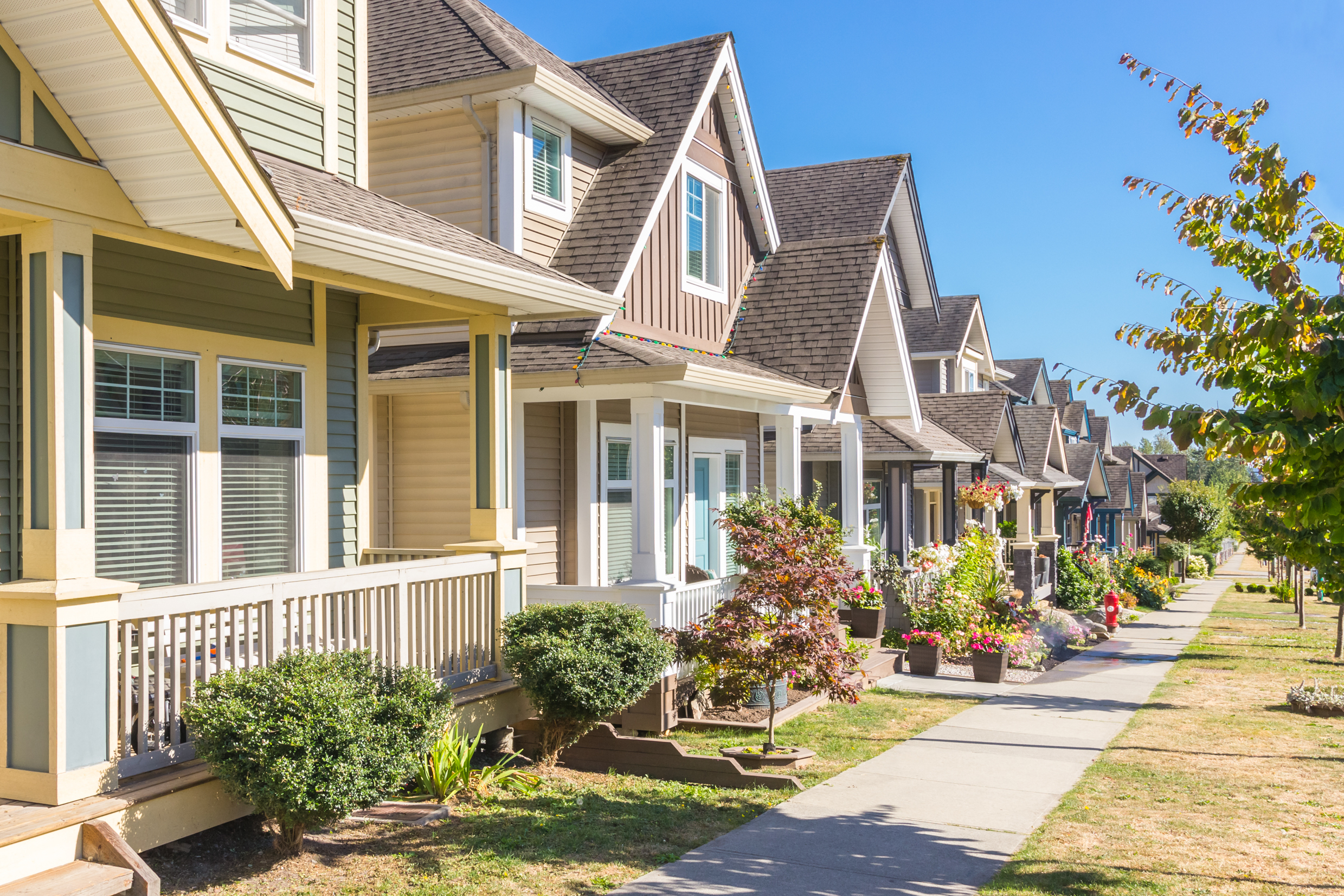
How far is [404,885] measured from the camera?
20.2 ft

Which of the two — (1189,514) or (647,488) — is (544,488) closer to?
(647,488)

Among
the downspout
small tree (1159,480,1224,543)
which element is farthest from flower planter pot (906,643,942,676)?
small tree (1159,480,1224,543)

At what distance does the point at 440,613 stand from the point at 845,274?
942cm

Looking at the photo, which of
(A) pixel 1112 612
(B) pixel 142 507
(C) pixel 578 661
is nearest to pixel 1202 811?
(C) pixel 578 661

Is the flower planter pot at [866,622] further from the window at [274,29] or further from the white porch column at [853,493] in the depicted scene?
the window at [274,29]

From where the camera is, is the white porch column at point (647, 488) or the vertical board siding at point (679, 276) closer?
A: the white porch column at point (647, 488)

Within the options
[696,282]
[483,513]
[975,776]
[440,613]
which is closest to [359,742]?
[440,613]

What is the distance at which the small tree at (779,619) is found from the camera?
30.7 ft

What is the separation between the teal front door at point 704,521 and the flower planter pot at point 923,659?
A: 3.11m

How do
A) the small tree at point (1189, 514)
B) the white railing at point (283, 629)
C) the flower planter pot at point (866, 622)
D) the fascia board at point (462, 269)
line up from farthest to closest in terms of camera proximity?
the small tree at point (1189, 514) → the flower planter pot at point (866, 622) → the fascia board at point (462, 269) → the white railing at point (283, 629)

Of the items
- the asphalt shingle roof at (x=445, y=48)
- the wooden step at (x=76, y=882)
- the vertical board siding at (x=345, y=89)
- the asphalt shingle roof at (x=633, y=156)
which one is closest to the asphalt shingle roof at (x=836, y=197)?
the asphalt shingle roof at (x=633, y=156)

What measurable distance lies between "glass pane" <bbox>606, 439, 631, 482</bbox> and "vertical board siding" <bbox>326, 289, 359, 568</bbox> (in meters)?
3.58

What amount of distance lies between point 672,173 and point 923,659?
306 inches

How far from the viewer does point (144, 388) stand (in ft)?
25.0
